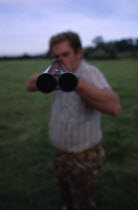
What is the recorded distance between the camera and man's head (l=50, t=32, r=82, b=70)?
8.34 feet

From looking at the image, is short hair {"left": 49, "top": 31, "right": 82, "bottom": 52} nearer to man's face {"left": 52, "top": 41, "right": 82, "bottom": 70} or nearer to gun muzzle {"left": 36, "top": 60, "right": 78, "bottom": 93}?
man's face {"left": 52, "top": 41, "right": 82, "bottom": 70}

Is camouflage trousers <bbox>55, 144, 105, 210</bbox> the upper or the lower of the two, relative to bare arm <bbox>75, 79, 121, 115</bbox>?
lower

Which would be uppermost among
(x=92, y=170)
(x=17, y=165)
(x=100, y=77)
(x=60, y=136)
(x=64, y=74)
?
(x=64, y=74)

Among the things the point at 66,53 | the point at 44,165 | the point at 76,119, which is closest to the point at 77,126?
the point at 76,119

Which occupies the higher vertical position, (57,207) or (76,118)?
(76,118)

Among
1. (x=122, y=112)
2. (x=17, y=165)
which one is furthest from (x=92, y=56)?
(x=17, y=165)

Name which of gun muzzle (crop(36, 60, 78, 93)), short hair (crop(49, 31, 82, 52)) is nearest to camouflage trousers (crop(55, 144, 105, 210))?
short hair (crop(49, 31, 82, 52))

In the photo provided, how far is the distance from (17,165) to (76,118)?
10.6 feet

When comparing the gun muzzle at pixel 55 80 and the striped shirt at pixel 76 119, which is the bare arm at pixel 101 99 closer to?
the striped shirt at pixel 76 119

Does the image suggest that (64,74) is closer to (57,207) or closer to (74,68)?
(74,68)

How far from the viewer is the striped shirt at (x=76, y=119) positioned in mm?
2561

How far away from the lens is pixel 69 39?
2.61 m

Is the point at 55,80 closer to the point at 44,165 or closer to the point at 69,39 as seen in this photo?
the point at 69,39

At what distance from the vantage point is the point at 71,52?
2.57 metres
